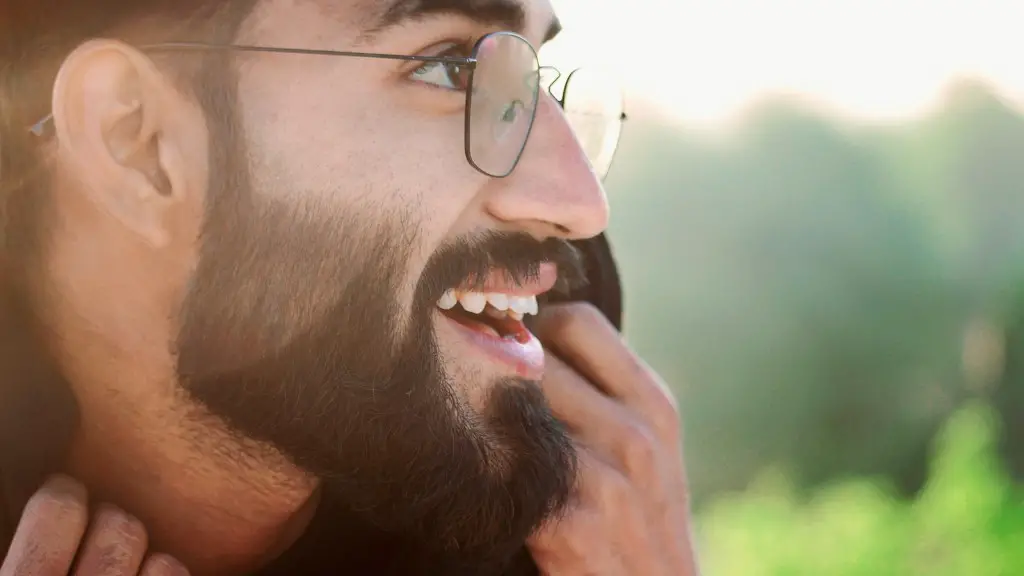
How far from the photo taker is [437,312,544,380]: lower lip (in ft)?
2.65

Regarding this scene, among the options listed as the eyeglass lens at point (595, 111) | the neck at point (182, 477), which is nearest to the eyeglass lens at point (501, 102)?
the eyeglass lens at point (595, 111)

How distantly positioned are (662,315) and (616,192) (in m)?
0.19

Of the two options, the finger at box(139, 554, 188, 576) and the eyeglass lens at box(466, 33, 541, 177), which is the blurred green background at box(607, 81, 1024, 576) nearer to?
the eyeglass lens at box(466, 33, 541, 177)

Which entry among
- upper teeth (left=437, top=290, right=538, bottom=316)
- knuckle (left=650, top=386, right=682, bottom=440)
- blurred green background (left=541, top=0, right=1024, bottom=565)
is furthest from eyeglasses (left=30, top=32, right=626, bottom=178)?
blurred green background (left=541, top=0, right=1024, bottom=565)

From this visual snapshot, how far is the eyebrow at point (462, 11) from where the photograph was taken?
0.72 meters

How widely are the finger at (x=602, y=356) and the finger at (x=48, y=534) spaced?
0.48 metres

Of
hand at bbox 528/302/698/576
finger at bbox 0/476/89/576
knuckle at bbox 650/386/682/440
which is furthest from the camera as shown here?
knuckle at bbox 650/386/682/440

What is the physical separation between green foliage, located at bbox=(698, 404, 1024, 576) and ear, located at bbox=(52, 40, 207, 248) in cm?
94

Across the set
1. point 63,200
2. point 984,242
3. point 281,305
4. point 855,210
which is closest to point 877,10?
point 855,210

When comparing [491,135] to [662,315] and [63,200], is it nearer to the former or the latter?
[63,200]

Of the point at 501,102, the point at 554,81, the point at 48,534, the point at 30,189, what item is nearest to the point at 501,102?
the point at 501,102

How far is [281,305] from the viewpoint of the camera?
729mm

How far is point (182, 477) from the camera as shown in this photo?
78cm

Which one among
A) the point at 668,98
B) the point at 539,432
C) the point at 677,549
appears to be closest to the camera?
the point at 539,432
